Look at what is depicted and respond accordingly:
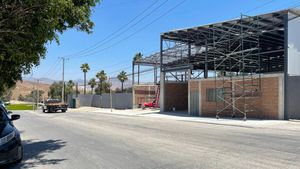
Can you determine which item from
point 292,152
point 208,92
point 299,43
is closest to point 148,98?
point 208,92

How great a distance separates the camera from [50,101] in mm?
48781

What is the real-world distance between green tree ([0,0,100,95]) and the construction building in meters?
19.1

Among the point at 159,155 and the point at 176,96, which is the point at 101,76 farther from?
the point at 159,155

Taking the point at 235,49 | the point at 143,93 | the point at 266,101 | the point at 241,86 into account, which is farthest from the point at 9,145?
the point at 143,93

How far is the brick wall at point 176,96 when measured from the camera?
41562 millimetres

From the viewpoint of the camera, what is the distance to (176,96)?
42500 mm

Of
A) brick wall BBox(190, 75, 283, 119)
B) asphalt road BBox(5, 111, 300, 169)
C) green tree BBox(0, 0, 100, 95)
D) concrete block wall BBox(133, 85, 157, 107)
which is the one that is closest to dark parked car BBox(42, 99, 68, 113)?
concrete block wall BBox(133, 85, 157, 107)

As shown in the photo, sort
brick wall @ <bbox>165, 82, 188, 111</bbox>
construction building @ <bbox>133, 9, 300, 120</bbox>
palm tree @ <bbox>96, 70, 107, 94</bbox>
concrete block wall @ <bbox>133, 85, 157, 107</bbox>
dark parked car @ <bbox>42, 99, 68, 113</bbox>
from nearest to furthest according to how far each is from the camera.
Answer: construction building @ <bbox>133, 9, 300, 120</bbox> → brick wall @ <bbox>165, 82, 188, 111</bbox> → dark parked car @ <bbox>42, 99, 68, 113</bbox> → concrete block wall @ <bbox>133, 85, 157, 107</bbox> → palm tree @ <bbox>96, 70, 107, 94</bbox>

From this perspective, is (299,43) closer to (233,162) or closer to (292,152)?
(292,152)

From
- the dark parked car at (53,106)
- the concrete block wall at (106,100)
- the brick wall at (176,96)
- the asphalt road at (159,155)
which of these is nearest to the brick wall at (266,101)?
the brick wall at (176,96)

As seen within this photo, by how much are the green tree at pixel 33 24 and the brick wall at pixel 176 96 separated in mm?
30954

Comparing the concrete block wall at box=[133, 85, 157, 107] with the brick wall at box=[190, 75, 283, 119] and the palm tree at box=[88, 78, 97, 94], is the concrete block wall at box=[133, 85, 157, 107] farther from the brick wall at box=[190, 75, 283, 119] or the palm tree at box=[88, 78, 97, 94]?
the palm tree at box=[88, 78, 97, 94]

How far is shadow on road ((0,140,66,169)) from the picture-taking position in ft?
32.0

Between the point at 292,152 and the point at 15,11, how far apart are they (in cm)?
867
